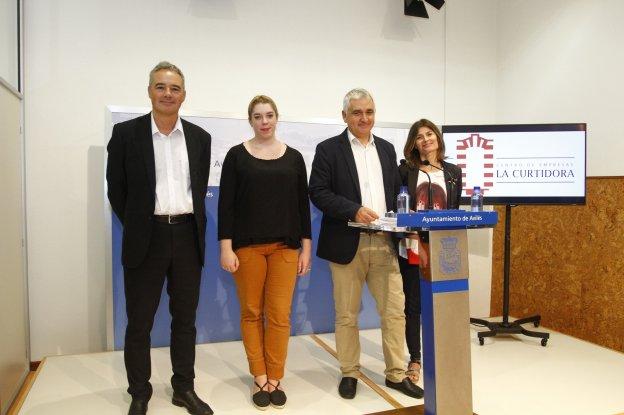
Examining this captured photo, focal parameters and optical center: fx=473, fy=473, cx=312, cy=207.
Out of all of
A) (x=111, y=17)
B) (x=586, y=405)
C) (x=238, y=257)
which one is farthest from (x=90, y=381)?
(x=586, y=405)

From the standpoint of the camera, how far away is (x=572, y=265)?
366 cm

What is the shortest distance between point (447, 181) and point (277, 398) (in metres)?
1.46

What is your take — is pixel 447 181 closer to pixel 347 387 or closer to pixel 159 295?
pixel 347 387

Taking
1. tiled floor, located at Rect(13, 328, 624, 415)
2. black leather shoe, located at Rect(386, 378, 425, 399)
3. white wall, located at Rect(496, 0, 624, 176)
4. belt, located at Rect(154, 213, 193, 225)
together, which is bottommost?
tiled floor, located at Rect(13, 328, 624, 415)

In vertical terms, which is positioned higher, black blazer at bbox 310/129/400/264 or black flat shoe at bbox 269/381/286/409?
→ black blazer at bbox 310/129/400/264

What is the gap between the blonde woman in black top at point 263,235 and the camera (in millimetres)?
2318

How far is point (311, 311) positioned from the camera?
3633mm

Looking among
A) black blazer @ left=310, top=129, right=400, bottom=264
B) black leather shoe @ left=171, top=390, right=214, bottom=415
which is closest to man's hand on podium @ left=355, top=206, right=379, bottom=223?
black blazer @ left=310, top=129, right=400, bottom=264

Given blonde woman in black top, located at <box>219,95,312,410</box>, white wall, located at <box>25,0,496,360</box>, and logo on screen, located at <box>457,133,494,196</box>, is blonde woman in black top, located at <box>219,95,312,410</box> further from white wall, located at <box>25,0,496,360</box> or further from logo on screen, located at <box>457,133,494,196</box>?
logo on screen, located at <box>457,133,494,196</box>

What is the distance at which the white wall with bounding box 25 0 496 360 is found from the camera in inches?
124

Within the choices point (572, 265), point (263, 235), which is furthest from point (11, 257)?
point (572, 265)

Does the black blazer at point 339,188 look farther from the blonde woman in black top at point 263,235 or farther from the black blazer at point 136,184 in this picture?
the black blazer at point 136,184

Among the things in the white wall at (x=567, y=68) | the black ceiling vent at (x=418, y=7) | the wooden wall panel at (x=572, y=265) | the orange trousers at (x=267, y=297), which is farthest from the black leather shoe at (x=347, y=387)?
the black ceiling vent at (x=418, y=7)

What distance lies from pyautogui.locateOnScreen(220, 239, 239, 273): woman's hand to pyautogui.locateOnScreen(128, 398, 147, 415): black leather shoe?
0.74 metres
